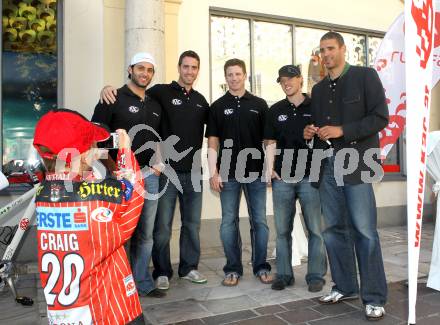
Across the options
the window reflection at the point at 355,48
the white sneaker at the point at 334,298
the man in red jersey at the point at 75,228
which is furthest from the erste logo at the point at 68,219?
the window reflection at the point at 355,48

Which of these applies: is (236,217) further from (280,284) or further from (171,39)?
(171,39)

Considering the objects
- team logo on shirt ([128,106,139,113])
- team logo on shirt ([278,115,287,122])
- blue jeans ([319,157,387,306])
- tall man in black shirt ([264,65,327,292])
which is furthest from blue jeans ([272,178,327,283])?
team logo on shirt ([128,106,139,113])

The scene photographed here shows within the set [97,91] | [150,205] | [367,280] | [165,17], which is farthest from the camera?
[165,17]

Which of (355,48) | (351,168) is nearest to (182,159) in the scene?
(351,168)

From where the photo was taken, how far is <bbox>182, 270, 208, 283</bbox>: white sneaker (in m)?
4.56

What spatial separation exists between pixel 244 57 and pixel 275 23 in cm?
82

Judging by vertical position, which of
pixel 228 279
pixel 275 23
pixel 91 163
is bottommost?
pixel 228 279

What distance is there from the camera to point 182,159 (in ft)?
14.4

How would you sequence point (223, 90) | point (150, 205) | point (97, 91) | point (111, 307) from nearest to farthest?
1. point (111, 307)
2. point (150, 205)
3. point (97, 91)
4. point (223, 90)

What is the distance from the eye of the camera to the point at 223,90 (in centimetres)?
678

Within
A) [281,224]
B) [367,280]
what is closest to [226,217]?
[281,224]

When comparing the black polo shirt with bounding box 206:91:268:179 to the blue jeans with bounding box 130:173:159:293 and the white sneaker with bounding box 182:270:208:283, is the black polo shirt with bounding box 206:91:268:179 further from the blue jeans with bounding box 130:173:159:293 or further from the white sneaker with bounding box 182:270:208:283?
the white sneaker with bounding box 182:270:208:283

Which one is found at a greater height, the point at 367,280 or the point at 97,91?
the point at 97,91

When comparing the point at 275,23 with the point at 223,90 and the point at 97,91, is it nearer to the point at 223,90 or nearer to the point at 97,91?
the point at 223,90
